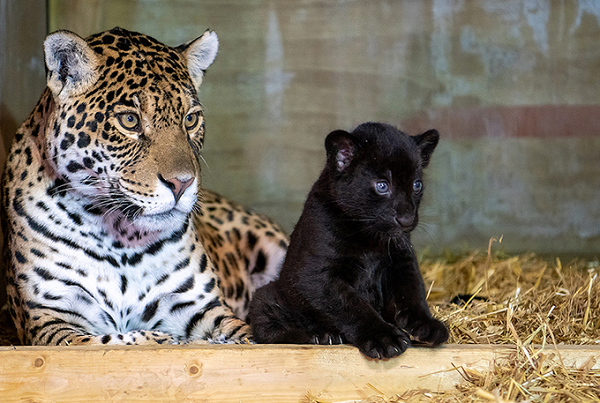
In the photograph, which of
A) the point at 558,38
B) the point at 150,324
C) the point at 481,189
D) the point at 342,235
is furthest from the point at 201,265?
the point at 558,38

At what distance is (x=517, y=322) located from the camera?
3.41 meters

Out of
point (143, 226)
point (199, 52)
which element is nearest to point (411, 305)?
point (143, 226)

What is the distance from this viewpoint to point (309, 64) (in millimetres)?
5859

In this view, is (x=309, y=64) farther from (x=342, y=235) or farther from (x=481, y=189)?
(x=342, y=235)

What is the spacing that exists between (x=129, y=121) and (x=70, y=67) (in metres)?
0.40

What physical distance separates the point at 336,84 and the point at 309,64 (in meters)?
0.31

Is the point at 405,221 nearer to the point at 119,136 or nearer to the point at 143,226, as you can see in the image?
the point at 143,226

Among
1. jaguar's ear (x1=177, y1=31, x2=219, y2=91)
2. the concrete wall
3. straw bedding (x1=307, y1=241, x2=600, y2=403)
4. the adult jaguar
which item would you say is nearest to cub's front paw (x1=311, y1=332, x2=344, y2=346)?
straw bedding (x1=307, y1=241, x2=600, y2=403)

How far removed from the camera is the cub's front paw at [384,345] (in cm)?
252

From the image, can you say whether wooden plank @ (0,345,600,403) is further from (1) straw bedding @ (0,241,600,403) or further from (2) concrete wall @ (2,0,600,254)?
(2) concrete wall @ (2,0,600,254)

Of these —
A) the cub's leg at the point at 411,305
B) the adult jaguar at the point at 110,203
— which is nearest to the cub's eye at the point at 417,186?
the cub's leg at the point at 411,305

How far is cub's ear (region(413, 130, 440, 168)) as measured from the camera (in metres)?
2.93

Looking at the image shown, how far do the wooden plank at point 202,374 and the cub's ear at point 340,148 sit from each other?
0.80 meters

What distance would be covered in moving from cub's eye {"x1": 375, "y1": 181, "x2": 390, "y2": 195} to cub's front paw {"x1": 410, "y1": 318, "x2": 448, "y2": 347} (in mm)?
561
